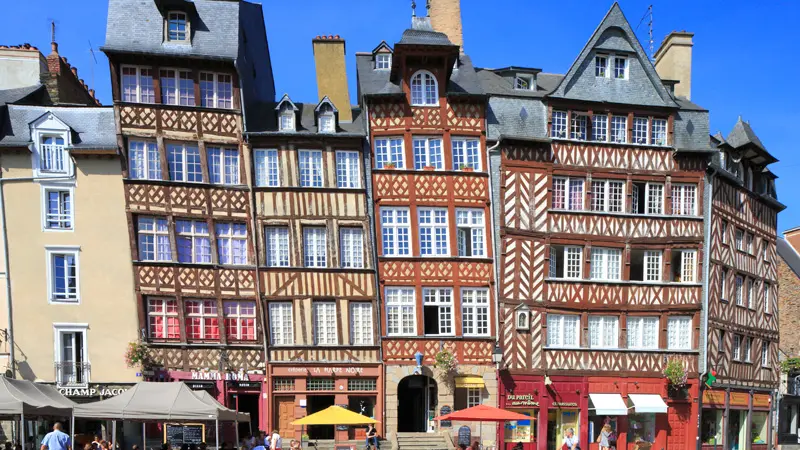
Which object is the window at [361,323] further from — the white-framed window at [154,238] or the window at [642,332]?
the window at [642,332]

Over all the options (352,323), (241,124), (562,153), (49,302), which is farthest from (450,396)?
(49,302)

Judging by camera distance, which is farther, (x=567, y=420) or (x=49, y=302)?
(x=567, y=420)

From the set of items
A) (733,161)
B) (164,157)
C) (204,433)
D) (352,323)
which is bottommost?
(204,433)

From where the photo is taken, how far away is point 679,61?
2967 cm

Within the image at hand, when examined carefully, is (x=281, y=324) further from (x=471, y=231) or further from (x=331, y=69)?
(x=331, y=69)

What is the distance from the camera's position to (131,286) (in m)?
23.7

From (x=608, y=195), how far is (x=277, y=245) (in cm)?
984

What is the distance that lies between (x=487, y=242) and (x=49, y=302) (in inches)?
477

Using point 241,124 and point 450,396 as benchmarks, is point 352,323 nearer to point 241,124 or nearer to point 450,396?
point 450,396

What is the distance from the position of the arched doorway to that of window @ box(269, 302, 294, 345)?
351 centimetres

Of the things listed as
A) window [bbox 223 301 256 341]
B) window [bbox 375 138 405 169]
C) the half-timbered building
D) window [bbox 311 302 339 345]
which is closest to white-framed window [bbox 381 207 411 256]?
window [bbox 375 138 405 169]

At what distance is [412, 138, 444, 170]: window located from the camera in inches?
997

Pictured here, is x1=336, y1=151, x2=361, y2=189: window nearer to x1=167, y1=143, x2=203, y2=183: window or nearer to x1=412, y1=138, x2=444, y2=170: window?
x1=412, y1=138, x2=444, y2=170: window

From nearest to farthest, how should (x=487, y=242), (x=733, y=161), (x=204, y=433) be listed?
1. (x=204, y=433)
2. (x=487, y=242)
3. (x=733, y=161)
